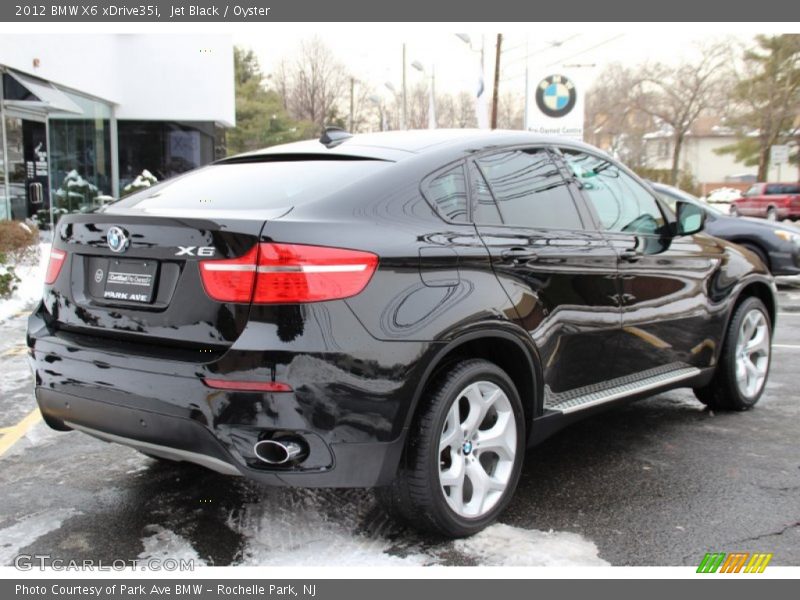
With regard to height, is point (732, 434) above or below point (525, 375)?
below

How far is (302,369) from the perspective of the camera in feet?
8.73

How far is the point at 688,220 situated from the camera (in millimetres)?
4566

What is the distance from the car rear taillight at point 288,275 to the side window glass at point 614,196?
1.82 metres

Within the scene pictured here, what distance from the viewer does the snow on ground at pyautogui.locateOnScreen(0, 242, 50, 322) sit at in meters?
8.59

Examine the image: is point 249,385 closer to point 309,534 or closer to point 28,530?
point 309,534

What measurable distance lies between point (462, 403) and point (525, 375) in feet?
1.42

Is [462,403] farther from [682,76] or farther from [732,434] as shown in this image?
[682,76]

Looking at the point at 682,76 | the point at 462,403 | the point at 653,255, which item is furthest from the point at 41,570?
the point at 682,76

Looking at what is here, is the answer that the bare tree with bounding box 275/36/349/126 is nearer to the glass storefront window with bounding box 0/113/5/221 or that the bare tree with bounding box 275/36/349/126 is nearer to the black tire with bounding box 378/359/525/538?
the glass storefront window with bounding box 0/113/5/221

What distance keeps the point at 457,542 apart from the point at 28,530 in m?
1.83

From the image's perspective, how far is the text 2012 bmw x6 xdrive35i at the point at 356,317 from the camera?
8.84 ft

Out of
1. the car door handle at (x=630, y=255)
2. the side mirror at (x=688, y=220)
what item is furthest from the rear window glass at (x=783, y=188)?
the car door handle at (x=630, y=255)

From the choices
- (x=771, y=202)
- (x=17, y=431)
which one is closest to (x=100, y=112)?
(x=17, y=431)

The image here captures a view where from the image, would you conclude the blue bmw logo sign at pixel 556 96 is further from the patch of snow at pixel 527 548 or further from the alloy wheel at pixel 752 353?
the patch of snow at pixel 527 548
